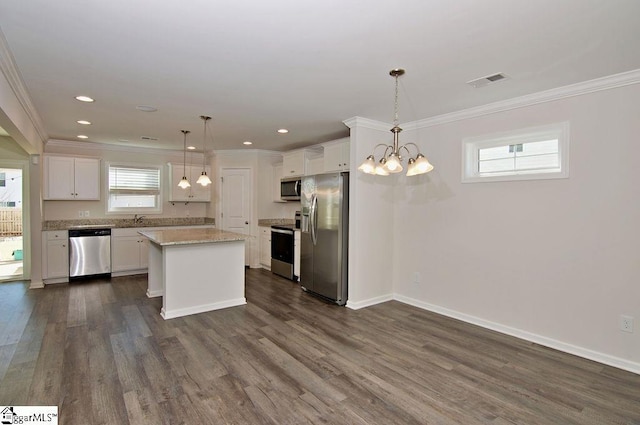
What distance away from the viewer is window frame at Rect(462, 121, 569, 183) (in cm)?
319

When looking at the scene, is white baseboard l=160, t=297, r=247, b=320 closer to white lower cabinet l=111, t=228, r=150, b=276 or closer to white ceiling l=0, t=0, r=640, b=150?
white ceiling l=0, t=0, r=640, b=150

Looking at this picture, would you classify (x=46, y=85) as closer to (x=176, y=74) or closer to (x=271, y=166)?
(x=176, y=74)

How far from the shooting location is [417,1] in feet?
5.98

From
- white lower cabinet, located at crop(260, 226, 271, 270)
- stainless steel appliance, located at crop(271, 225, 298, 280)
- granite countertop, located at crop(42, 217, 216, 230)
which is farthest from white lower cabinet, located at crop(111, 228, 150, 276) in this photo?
stainless steel appliance, located at crop(271, 225, 298, 280)

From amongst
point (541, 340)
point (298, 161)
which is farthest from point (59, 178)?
point (541, 340)

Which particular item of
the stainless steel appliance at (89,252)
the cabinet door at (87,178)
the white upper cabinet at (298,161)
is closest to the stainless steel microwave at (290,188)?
the white upper cabinet at (298,161)

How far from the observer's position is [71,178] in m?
5.88

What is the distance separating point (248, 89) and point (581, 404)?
3.69 metres

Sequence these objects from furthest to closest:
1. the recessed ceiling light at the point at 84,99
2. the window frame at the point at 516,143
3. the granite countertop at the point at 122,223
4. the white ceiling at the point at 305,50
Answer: the granite countertop at the point at 122,223 → the recessed ceiling light at the point at 84,99 → the window frame at the point at 516,143 → the white ceiling at the point at 305,50

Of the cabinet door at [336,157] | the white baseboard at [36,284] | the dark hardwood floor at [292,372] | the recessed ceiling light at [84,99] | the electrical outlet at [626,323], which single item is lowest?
the dark hardwood floor at [292,372]

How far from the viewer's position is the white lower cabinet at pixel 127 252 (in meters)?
6.00

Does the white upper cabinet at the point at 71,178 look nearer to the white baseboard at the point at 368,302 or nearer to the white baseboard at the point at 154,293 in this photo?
the white baseboard at the point at 154,293

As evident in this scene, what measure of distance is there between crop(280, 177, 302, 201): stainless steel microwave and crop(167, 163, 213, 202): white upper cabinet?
5.88ft

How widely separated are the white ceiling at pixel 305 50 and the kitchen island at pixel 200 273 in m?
1.61
